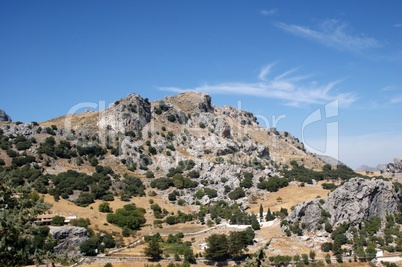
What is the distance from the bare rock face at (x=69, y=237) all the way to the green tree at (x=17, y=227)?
51590 millimetres

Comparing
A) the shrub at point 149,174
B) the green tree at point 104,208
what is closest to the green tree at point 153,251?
the green tree at point 104,208

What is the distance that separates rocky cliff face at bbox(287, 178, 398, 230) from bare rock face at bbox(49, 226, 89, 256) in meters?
42.2

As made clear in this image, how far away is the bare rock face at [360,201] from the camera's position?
81250 mm

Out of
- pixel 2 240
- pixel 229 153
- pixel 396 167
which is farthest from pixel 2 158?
pixel 396 167

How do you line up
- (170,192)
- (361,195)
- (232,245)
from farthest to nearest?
(170,192) < (361,195) < (232,245)

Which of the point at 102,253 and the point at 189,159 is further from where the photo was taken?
the point at 189,159

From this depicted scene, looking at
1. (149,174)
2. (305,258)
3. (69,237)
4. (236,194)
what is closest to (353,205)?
(305,258)

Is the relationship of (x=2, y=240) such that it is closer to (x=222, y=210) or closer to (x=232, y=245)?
(x=232, y=245)

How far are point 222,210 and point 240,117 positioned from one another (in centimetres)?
10177

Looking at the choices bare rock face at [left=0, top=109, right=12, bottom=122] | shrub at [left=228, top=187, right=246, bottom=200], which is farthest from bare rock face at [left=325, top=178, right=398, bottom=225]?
bare rock face at [left=0, top=109, right=12, bottom=122]

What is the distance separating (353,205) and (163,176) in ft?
186

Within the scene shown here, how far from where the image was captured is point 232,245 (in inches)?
2694

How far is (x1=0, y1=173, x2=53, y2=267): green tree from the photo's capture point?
60.3 ft

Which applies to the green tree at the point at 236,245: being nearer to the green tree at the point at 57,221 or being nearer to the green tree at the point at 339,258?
the green tree at the point at 339,258
